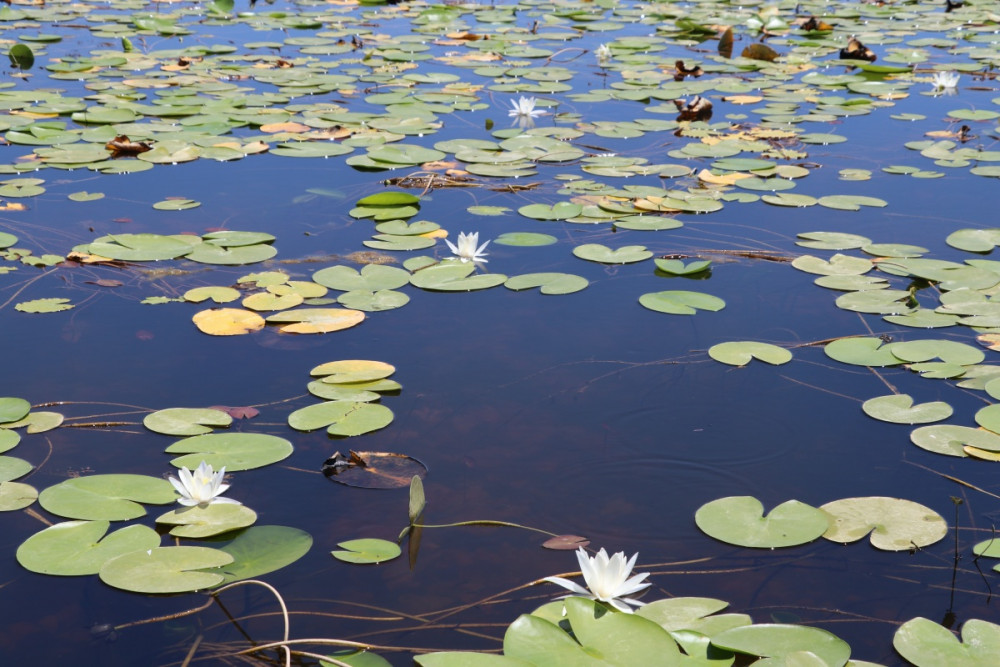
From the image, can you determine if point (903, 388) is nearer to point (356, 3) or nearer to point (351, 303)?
point (351, 303)

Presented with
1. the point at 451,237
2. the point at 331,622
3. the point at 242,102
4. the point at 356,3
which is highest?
the point at 356,3

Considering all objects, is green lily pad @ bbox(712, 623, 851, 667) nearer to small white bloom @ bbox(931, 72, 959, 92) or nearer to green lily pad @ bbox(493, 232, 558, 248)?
green lily pad @ bbox(493, 232, 558, 248)

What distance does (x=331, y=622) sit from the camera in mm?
1767

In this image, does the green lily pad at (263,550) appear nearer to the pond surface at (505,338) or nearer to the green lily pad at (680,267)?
the pond surface at (505,338)

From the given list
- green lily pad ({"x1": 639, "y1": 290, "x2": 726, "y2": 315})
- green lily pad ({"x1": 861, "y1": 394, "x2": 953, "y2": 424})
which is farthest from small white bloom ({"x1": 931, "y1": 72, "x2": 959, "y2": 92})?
green lily pad ({"x1": 861, "y1": 394, "x2": 953, "y2": 424})

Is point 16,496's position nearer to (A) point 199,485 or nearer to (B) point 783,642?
(A) point 199,485

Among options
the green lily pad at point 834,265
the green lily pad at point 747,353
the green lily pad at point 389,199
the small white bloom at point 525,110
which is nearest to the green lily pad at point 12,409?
the green lily pad at point 389,199

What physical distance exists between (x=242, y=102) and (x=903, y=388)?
170 inches

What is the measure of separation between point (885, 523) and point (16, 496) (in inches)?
78.4

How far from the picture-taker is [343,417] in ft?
7.99

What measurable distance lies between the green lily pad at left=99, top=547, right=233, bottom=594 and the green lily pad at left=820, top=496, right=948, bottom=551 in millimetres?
1331

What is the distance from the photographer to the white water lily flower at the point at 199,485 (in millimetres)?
2027

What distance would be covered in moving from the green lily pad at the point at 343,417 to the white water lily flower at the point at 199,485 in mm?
377

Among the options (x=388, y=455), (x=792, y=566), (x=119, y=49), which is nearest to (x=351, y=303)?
(x=388, y=455)
